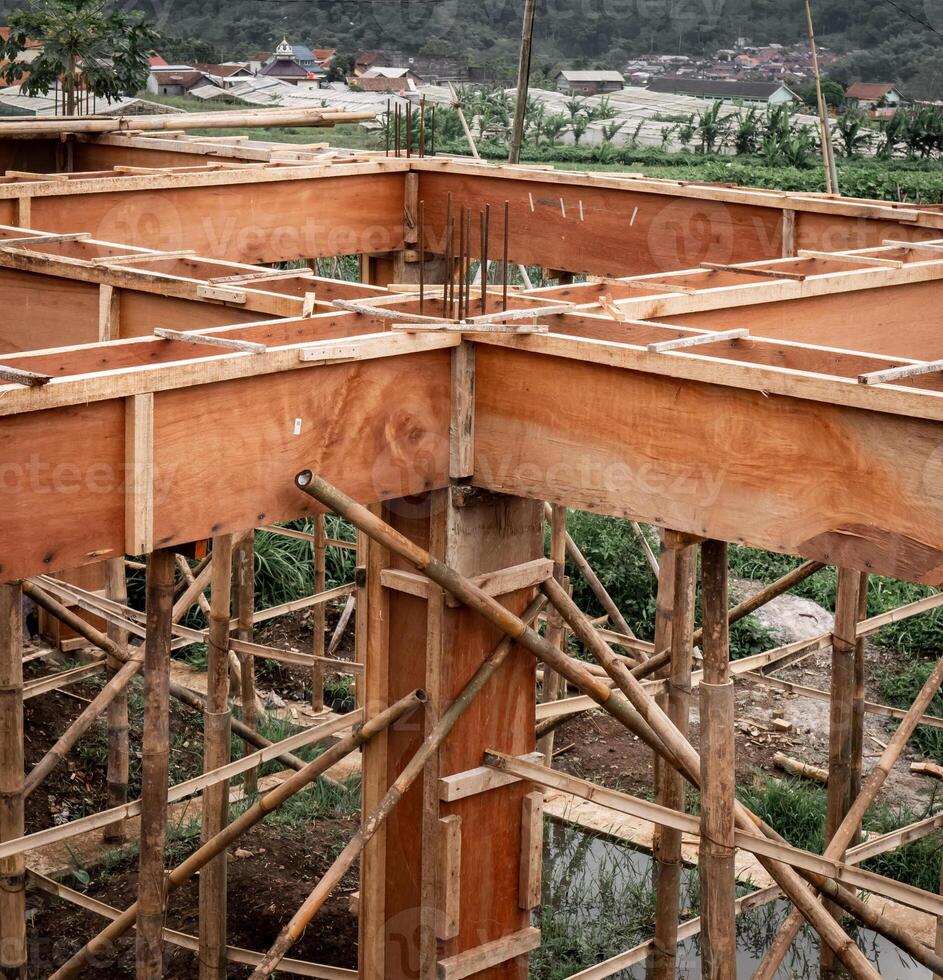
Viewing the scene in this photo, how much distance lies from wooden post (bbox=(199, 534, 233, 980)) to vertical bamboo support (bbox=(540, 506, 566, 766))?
6.13 feet

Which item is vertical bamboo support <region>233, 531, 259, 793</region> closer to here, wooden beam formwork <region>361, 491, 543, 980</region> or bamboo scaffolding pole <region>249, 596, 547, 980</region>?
wooden beam formwork <region>361, 491, 543, 980</region>

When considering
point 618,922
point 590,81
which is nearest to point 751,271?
point 618,922

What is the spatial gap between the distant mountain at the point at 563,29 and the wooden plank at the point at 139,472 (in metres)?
54.2

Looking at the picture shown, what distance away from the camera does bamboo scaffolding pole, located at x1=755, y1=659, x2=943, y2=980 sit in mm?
6824

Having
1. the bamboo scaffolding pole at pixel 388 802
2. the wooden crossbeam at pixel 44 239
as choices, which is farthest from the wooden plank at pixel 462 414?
the wooden crossbeam at pixel 44 239

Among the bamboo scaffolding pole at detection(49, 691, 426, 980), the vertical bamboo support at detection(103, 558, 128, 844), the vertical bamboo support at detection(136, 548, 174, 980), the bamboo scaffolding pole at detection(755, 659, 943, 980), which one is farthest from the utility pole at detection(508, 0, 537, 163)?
the vertical bamboo support at detection(136, 548, 174, 980)

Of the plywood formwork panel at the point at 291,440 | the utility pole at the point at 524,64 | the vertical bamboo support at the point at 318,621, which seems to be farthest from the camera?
the utility pole at the point at 524,64

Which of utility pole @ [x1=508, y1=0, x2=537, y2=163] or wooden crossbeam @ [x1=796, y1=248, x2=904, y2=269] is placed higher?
utility pole @ [x1=508, y1=0, x2=537, y2=163]

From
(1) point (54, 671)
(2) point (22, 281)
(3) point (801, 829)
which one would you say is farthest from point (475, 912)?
(1) point (54, 671)

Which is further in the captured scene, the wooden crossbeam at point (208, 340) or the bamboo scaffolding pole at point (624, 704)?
the bamboo scaffolding pole at point (624, 704)

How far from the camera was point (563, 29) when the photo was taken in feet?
210

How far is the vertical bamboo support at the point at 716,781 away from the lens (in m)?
5.13

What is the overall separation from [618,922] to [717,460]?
5237 millimetres

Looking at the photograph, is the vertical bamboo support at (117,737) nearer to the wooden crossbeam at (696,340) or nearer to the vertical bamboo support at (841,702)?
the vertical bamboo support at (841,702)
